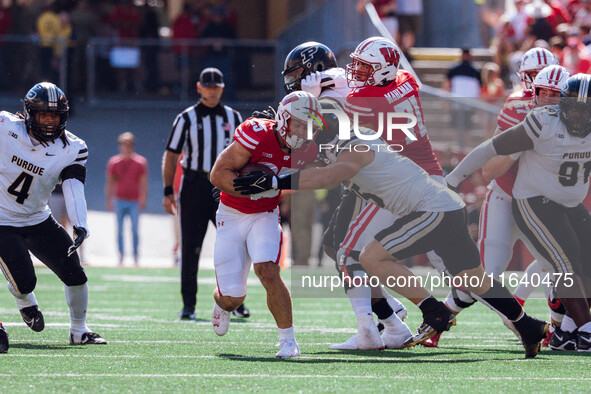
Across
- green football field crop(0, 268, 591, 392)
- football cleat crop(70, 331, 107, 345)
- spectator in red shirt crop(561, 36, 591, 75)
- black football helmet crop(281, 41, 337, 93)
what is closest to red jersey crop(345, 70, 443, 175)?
black football helmet crop(281, 41, 337, 93)

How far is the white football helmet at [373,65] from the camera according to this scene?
Result: 257 inches

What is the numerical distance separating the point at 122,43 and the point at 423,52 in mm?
4718

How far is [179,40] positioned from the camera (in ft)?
56.9

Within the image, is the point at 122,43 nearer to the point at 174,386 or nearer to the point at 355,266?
the point at 355,266

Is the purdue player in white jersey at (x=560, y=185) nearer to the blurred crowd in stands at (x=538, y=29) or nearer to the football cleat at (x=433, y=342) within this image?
the football cleat at (x=433, y=342)

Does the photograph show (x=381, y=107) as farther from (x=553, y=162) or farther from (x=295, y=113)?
(x=553, y=162)

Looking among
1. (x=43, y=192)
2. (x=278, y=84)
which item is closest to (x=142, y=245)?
(x=278, y=84)

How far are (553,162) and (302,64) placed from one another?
162cm

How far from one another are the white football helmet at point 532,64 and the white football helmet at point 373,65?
1013 millimetres

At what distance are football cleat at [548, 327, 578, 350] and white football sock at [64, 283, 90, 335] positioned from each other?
9.17 ft

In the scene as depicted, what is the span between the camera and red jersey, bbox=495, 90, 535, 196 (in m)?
6.83

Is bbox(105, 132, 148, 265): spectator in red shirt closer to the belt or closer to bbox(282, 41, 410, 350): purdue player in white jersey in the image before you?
the belt

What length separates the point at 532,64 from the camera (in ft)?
23.2

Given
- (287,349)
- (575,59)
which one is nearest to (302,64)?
(287,349)
